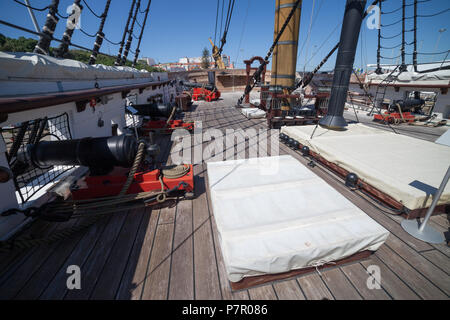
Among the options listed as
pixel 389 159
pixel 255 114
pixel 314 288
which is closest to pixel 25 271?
pixel 314 288

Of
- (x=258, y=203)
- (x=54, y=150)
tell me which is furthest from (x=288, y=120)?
(x=54, y=150)

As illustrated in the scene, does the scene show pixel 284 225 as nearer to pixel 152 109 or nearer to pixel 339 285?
pixel 339 285

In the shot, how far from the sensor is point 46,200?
10.5 ft

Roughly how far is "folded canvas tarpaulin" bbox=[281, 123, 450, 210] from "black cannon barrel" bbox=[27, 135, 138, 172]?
3.84 m

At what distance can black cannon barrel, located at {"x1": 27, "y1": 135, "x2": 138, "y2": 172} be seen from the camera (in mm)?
2883

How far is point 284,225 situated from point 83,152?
9.51 feet

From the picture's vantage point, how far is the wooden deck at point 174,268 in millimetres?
1920

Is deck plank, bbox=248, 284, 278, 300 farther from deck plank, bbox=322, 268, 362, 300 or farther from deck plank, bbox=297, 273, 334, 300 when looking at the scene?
deck plank, bbox=322, 268, 362, 300

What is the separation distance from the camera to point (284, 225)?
209 cm

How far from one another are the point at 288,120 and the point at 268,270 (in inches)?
265

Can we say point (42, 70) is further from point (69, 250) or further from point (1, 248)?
point (69, 250)

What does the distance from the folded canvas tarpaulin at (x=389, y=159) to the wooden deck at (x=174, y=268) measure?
1.47ft

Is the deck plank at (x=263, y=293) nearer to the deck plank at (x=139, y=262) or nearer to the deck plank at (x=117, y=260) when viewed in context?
the deck plank at (x=139, y=262)

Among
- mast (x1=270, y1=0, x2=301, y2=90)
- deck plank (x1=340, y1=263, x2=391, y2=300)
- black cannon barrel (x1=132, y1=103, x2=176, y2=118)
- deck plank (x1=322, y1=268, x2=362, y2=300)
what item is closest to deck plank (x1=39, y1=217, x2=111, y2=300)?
deck plank (x1=322, y1=268, x2=362, y2=300)
